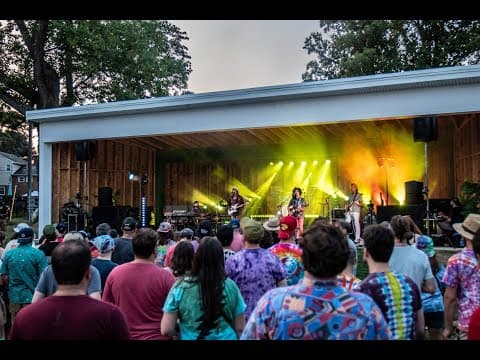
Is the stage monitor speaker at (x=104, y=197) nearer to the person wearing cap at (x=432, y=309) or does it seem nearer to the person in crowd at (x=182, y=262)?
the person wearing cap at (x=432, y=309)

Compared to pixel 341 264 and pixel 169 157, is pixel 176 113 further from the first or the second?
pixel 341 264

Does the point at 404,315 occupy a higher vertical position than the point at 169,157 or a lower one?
lower

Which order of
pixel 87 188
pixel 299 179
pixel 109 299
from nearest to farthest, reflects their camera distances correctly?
pixel 109 299
pixel 87 188
pixel 299 179

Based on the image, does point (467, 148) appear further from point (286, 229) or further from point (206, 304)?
point (206, 304)

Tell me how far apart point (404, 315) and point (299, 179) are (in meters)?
14.1

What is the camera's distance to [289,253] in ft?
12.7

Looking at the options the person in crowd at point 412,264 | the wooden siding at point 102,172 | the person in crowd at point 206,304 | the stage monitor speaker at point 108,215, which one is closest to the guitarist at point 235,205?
the stage monitor speaker at point 108,215

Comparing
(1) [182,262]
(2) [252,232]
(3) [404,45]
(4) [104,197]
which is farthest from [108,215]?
(3) [404,45]

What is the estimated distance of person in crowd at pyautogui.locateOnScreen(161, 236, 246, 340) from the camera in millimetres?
2619

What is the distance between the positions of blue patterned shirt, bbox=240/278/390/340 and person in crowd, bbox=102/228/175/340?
1.36 metres

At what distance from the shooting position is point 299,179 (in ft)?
54.1

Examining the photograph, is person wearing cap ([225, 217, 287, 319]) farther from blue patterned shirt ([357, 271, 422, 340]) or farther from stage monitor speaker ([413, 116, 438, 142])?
stage monitor speaker ([413, 116, 438, 142])
